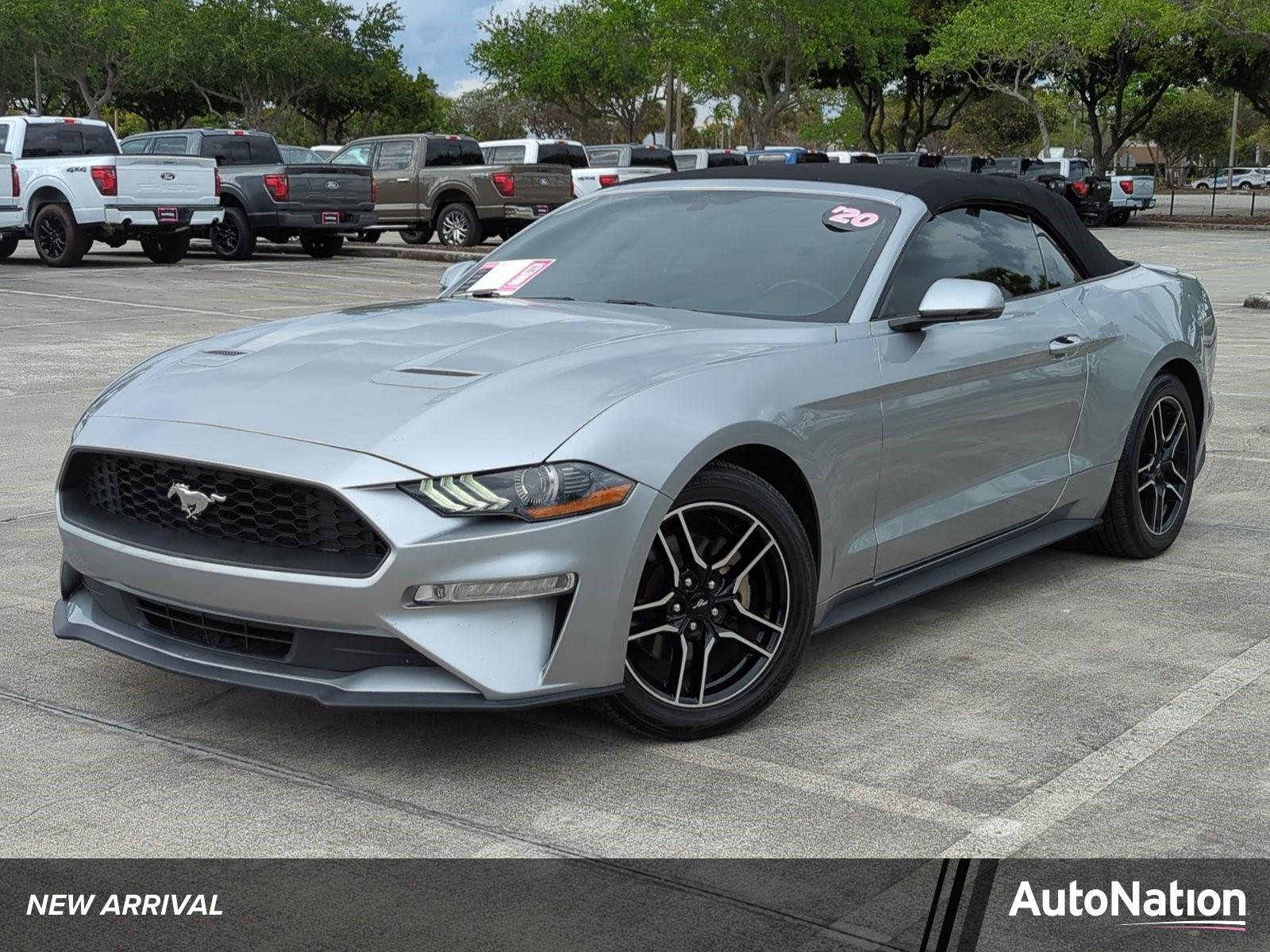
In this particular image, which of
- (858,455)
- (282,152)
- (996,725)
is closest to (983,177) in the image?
(858,455)

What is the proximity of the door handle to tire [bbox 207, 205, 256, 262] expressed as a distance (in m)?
19.3

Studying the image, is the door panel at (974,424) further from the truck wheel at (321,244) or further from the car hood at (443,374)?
the truck wheel at (321,244)

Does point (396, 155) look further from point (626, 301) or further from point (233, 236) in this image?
point (626, 301)

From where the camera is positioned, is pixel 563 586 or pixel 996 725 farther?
pixel 996 725

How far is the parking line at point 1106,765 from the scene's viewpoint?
3.56 metres

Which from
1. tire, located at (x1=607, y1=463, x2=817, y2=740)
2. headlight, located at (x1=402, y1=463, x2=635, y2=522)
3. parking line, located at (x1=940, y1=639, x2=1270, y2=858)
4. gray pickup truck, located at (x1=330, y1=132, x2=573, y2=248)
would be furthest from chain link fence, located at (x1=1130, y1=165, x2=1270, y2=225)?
headlight, located at (x1=402, y1=463, x2=635, y2=522)

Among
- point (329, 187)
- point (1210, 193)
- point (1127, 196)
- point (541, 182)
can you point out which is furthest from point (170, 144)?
point (1210, 193)

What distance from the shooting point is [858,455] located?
14.9 feet

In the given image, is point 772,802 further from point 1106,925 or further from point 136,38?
point 136,38

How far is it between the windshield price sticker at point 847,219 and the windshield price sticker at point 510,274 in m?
0.96

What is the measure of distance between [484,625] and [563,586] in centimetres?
20

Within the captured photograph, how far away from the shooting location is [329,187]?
23.8 meters

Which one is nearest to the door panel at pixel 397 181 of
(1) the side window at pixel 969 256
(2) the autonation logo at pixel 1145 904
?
(1) the side window at pixel 969 256

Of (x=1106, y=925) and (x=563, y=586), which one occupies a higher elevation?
(x=563, y=586)
